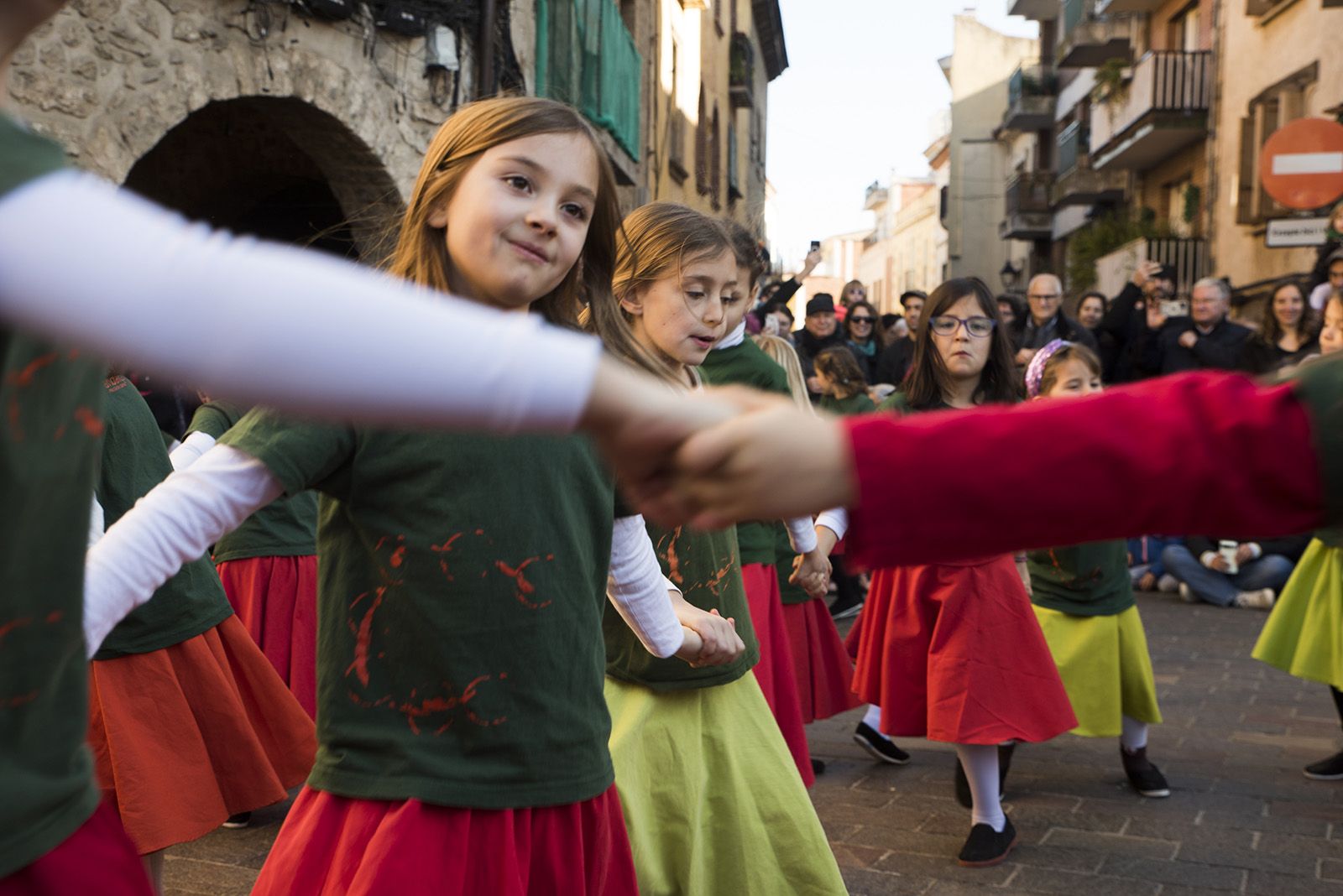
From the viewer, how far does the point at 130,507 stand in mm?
4098

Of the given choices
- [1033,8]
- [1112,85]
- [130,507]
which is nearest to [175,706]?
[130,507]

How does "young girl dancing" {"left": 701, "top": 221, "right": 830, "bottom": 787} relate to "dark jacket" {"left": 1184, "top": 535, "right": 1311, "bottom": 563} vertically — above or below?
above

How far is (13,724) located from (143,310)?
51 cm

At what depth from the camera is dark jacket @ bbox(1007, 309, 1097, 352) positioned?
11359 mm

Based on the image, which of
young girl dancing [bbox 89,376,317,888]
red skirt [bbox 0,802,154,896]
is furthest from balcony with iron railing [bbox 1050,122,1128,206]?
red skirt [bbox 0,802,154,896]

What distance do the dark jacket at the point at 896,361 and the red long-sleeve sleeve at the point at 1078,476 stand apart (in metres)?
10.6

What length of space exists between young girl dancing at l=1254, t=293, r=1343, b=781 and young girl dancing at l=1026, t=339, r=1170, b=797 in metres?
0.61

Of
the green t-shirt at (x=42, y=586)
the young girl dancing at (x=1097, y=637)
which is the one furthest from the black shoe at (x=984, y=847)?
the green t-shirt at (x=42, y=586)

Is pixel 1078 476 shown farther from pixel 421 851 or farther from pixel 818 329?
pixel 818 329

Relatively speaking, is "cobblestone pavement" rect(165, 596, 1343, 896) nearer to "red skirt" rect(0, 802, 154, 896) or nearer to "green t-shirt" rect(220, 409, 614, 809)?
"green t-shirt" rect(220, 409, 614, 809)

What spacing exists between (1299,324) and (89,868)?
32.3ft

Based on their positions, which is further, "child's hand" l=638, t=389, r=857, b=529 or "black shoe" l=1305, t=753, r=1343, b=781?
"black shoe" l=1305, t=753, r=1343, b=781

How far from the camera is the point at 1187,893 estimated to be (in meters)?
4.38

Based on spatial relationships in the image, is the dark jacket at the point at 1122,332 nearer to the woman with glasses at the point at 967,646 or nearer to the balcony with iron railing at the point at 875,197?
the woman with glasses at the point at 967,646
